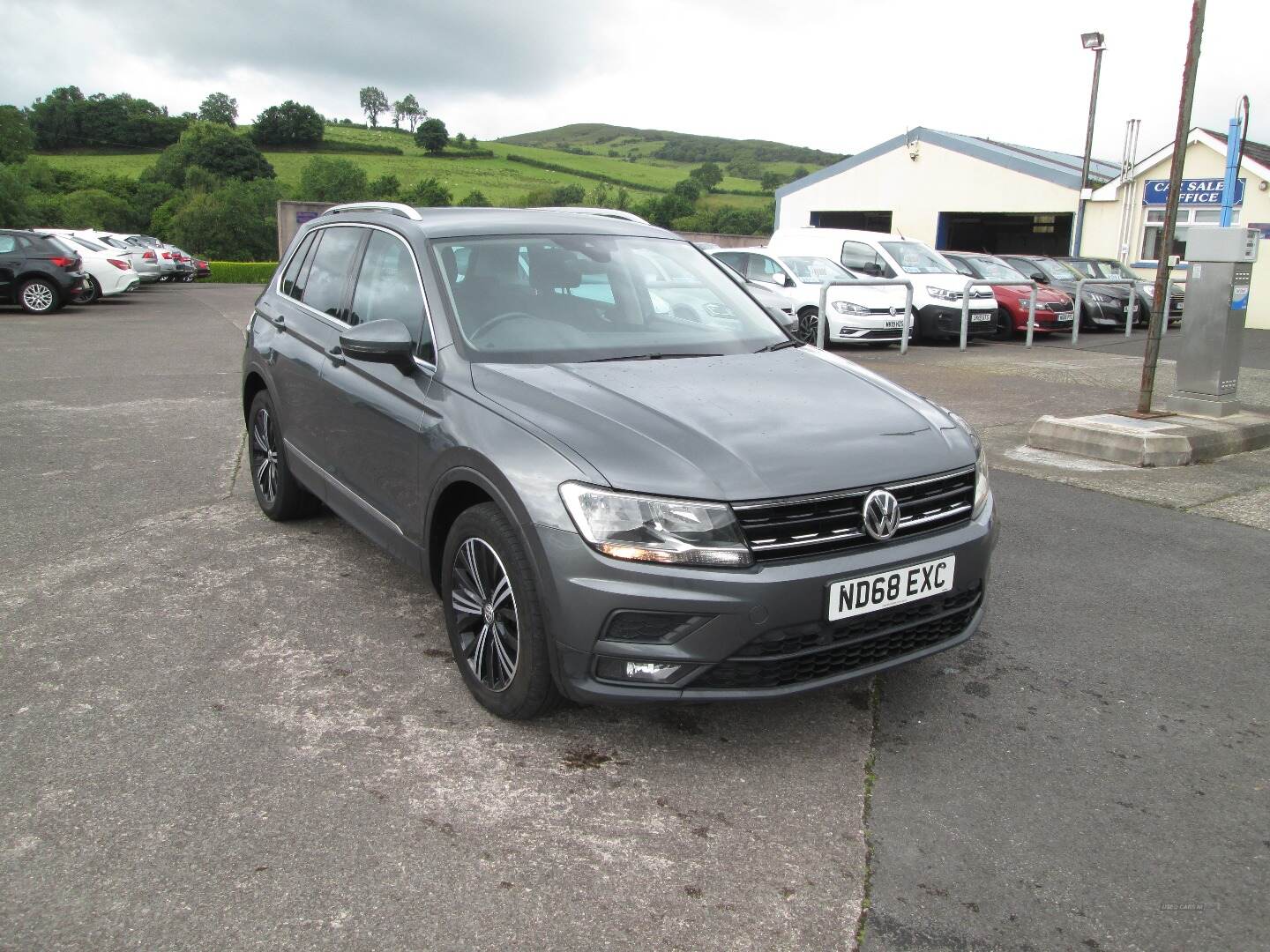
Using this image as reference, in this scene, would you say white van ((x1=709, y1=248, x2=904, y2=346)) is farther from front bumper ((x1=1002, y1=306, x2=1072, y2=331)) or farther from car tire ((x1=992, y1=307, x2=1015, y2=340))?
front bumper ((x1=1002, y1=306, x2=1072, y2=331))

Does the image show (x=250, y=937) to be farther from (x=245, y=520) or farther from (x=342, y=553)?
Answer: (x=245, y=520)

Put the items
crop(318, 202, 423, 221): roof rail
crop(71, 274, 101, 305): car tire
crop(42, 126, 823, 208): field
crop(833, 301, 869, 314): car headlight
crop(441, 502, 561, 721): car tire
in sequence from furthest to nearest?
crop(42, 126, 823, 208): field
crop(71, 274, 101, 305): car tire
crop(833, 301, 869, 314): car headlight
crop(318, 202, 423, 221): roof rail
crop(441, 502, 561, 721): car tire

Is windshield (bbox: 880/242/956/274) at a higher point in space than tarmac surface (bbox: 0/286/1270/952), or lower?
higher

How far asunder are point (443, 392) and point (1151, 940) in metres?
2.68

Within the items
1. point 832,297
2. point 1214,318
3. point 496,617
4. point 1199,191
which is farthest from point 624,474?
point 1199,191

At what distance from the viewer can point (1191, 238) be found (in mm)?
9102

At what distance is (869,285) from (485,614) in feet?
43.0

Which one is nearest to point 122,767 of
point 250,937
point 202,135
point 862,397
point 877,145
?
point 250,937

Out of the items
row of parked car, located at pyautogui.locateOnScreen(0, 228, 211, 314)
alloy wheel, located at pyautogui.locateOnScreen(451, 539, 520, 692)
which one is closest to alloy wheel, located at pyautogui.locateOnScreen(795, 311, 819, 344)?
alloy wheel, located at pyautogui.locateOnScreen(451, 539, 520, 692)

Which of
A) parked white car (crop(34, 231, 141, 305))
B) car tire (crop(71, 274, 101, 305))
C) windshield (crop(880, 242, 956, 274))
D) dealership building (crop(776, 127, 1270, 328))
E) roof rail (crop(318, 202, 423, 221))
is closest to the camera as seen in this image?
roof rail (crop(318, 202, 423, 221))

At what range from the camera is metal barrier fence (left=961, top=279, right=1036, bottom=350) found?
53.3 feet

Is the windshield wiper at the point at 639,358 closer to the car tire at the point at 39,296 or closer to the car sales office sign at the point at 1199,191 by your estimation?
the car tire at the point at 39,296

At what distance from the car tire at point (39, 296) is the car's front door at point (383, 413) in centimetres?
1974

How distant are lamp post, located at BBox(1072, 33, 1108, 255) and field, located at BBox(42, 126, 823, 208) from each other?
138ft
